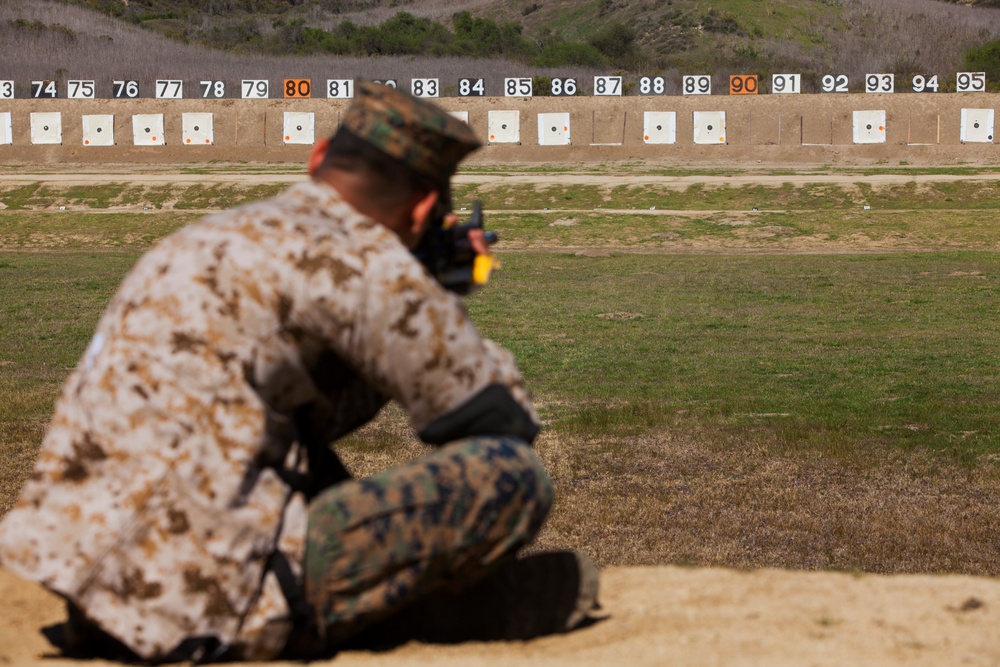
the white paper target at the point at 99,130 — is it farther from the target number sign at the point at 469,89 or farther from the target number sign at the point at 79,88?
the target number sign at the point at 469,89

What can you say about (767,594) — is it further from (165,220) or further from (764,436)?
(165,220)

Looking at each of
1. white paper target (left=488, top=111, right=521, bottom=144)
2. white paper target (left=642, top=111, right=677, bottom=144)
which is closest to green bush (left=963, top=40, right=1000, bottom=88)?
white paper target (left=642, top=111, right=677, bottom=144)

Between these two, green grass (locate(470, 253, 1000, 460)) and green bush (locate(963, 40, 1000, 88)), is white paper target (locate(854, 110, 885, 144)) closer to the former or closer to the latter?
green bush (locate(963, 40, 1000, 88))

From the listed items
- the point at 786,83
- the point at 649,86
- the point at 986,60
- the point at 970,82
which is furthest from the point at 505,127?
the point at 986,60

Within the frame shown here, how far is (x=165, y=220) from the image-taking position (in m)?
27.2

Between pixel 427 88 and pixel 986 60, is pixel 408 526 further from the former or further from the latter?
pixel 986 60

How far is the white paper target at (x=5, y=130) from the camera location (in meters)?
45.4

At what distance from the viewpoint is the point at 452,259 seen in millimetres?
3324

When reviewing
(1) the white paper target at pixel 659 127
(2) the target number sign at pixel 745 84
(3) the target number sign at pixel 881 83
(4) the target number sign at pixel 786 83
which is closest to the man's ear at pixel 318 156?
(1) the white paper target at pixel 659 127

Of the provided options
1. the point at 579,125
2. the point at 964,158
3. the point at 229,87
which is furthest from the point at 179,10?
the point at 964,158

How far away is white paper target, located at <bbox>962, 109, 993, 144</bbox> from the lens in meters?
41.6

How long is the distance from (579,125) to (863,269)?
87.1 ft

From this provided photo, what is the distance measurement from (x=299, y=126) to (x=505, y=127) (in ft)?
23.1

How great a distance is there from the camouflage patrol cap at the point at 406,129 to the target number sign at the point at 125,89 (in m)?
50.7
